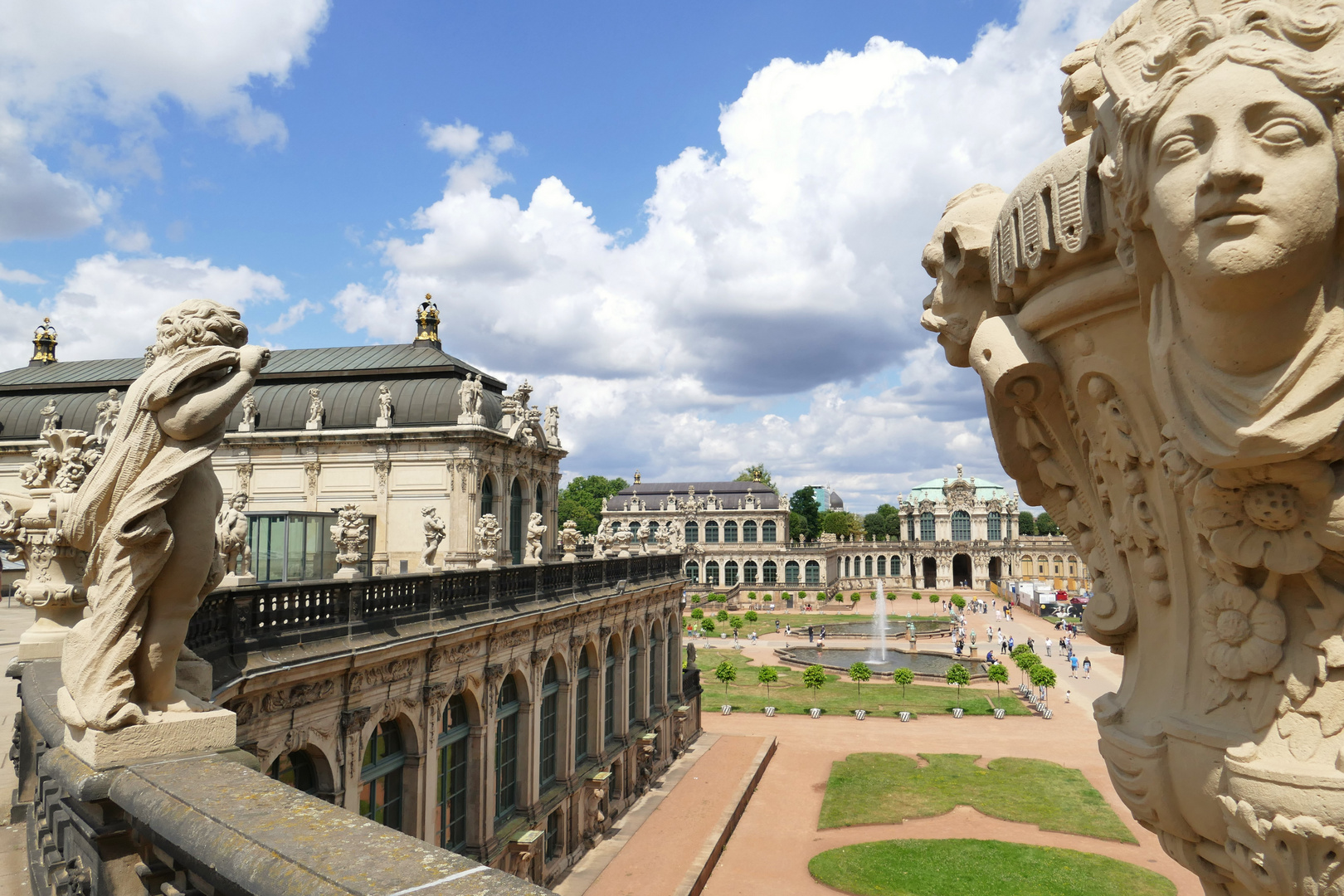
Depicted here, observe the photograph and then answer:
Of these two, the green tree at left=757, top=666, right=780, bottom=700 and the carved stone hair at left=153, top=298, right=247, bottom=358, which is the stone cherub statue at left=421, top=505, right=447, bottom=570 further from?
the green tree at left=757, top=666, right=780, bottom=700

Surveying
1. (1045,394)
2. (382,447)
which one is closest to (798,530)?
(382,447)

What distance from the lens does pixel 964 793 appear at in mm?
32250

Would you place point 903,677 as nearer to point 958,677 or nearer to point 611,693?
point 958,677

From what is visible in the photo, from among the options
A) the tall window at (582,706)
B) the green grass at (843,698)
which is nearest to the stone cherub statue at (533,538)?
the tall window at (582,706)

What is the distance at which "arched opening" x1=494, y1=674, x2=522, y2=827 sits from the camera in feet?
72.0

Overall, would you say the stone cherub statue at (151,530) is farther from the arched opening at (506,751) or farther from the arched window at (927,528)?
the arched window at (927,528)

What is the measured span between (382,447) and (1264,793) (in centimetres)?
3458

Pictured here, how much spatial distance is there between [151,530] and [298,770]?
11.2 meters

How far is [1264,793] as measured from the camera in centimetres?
325

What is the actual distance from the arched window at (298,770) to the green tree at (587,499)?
118464mm

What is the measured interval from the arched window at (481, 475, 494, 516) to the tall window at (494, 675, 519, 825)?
12.9 m

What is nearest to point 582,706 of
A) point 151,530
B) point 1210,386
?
point 151,530

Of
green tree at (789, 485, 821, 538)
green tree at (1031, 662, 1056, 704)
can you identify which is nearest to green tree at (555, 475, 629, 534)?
green tree at (789, 485, 821, 538)

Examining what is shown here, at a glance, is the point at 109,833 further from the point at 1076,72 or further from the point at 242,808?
the point at 1076,72
